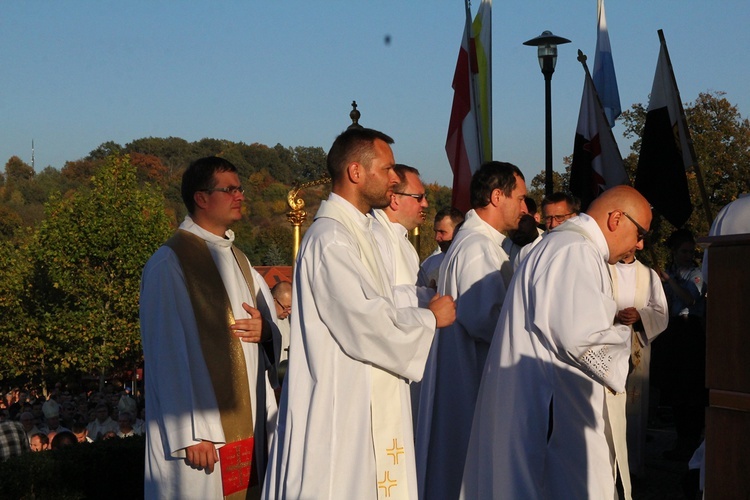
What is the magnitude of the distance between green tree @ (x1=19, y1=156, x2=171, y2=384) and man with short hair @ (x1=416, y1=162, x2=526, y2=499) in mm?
35005

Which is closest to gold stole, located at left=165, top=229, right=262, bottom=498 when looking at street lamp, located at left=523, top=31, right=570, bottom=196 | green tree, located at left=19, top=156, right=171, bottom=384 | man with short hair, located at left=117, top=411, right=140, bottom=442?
street lamp, located at left=523, top=31, right=570, bottom=196

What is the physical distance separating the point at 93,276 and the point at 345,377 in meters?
38.4

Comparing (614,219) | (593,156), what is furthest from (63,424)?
(614,219)

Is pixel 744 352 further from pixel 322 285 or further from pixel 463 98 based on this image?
pixel 463 98

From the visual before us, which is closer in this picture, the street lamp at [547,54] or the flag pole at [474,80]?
the flag pole at [474,80]

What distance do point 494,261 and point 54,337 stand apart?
38.4 meters

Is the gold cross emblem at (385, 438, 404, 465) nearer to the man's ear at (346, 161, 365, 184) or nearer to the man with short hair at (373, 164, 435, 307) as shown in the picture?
the man's ear at (346, 161, 365, 184)

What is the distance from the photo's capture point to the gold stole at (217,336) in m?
5.62

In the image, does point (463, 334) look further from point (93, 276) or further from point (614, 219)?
point (93, 276)

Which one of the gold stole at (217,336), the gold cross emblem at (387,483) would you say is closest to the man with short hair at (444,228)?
the gold stole at (217,336)

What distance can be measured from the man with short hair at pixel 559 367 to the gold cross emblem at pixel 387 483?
63 cm

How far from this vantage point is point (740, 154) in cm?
2144

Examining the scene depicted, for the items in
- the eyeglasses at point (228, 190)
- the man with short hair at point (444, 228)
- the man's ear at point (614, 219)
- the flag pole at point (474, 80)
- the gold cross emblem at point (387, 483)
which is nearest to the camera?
the gold cross emblem at point (387, 483)

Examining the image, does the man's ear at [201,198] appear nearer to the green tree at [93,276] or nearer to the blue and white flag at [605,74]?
the blue and white flag at [605,74]
